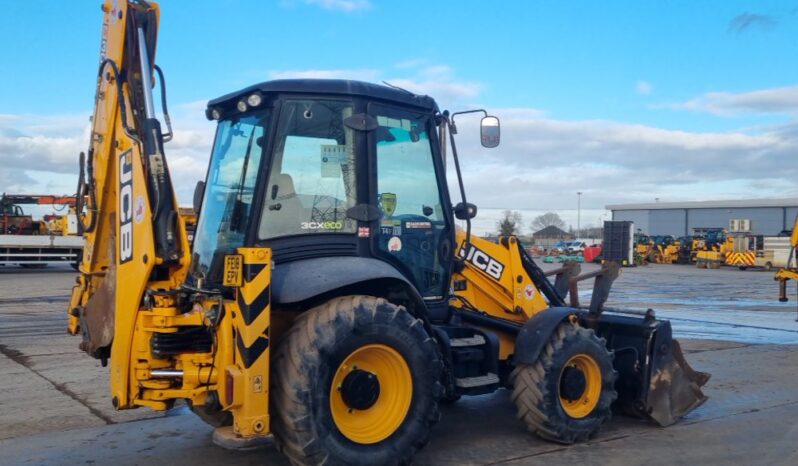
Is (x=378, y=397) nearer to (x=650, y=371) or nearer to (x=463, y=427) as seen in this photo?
(x=463, y=427)

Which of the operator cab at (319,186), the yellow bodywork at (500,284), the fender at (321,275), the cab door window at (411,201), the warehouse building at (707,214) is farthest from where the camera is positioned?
the warehouse building at (707,214)

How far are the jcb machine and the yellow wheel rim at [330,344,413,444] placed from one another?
11 millimetres

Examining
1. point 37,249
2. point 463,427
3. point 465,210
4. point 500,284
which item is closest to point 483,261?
point 500,284

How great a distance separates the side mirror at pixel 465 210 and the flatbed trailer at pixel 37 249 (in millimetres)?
24307

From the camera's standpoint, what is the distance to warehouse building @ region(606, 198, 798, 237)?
230 feet

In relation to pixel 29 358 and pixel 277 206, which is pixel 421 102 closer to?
pixel 277 206

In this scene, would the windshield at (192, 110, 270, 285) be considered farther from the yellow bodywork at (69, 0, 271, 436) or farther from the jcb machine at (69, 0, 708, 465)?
the yellow bodywork at (69, 0, 271, 436)

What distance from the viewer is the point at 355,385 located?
16.6 feet

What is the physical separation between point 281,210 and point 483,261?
205 cm

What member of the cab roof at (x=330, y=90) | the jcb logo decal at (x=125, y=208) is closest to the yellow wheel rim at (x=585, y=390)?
the cab roof at (x=330, y=90)

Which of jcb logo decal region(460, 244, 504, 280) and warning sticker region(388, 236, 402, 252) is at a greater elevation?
warning sticker region(388, 236, 402, 252)

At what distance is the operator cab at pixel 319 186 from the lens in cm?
525

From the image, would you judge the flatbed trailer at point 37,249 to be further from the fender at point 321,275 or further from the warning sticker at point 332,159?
the fender at point 321,275

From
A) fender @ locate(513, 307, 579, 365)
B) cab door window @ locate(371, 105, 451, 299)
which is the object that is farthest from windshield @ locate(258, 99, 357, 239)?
fender @ locate(513, 307, 579, 365)
